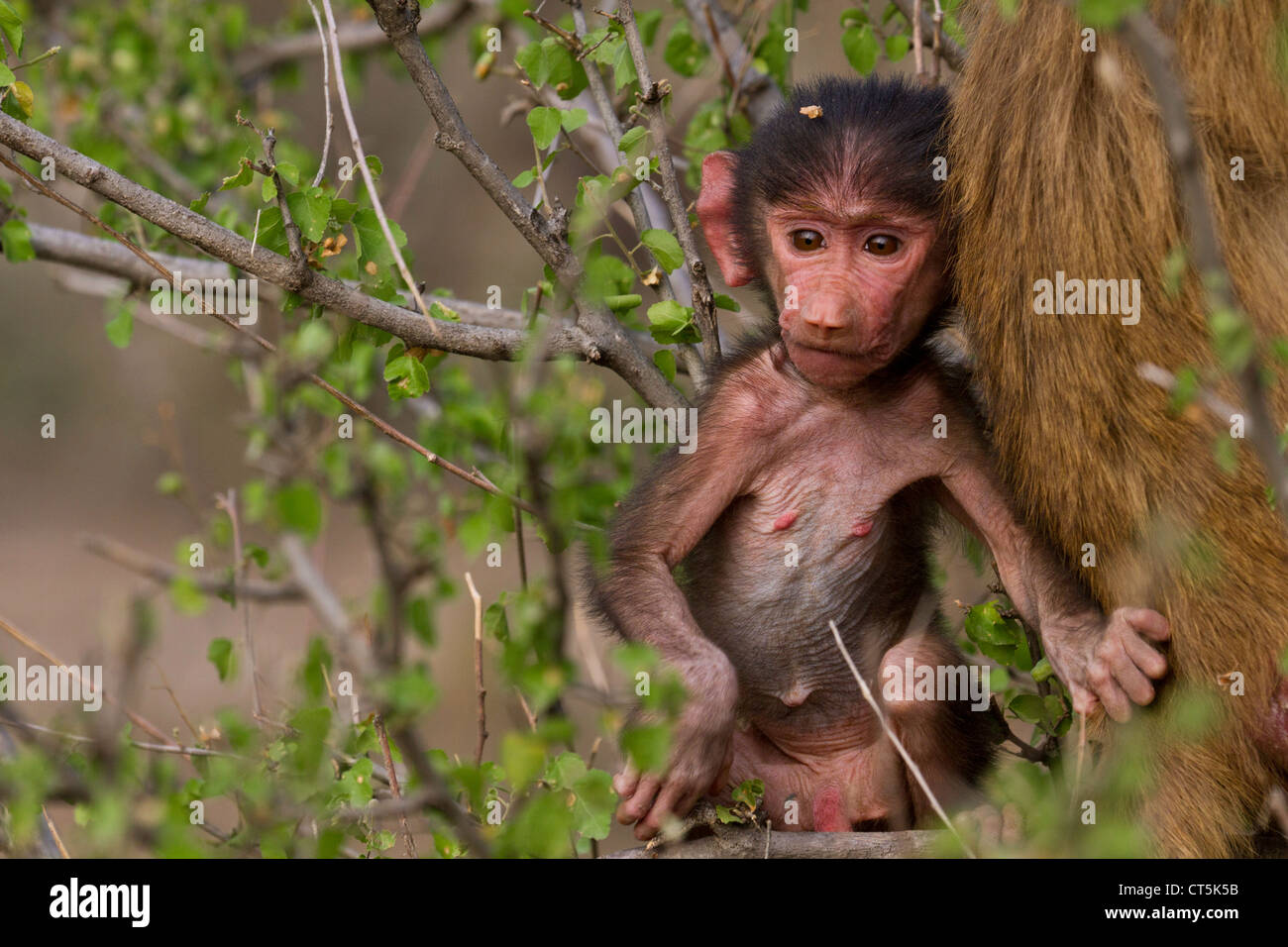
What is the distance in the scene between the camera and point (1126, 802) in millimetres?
2557

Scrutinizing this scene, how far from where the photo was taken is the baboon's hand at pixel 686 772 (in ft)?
8.59

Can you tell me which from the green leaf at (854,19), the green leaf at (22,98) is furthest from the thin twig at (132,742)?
the green leaf at (854,19)

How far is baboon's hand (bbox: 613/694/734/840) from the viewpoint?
2617 mm

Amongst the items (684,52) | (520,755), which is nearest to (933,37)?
(684,52)

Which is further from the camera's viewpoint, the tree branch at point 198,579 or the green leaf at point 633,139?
the tree branch at point 198,579

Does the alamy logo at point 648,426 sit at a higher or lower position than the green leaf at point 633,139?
lower

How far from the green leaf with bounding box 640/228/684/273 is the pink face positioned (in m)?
0.23

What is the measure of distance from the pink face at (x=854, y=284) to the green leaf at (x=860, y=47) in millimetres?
1067

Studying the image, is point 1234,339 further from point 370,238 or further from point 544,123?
point 370,238

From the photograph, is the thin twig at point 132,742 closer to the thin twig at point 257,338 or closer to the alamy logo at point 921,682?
the thin twig at point 257,338

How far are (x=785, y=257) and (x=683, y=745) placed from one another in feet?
3.63

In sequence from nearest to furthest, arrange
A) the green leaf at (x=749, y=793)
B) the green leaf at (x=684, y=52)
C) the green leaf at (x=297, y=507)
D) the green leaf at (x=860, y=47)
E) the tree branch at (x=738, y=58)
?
the green leaf at (x=297, y=507) < the green leaf at (x=749, y=793) < the green leaf at (x=860, y=47) < the green leaf at (x=684, y=52) < the tree branch at (x=738, y=58)

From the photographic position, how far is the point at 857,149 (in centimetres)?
301
